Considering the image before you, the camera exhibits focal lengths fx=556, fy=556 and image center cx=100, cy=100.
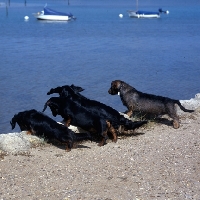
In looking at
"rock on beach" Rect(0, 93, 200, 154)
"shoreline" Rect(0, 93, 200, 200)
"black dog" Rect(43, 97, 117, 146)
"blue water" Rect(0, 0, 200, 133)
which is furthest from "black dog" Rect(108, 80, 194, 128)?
"blue water" Rect(0, 0, 200, 133)

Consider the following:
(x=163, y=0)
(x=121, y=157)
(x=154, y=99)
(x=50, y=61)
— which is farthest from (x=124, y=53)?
(x=163, y=0)

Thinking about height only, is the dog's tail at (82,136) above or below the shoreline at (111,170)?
above

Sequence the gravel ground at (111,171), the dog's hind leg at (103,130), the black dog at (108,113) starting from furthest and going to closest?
the black dog at (108,113)
the dog's hind leg at (103,130)
the gravel ground at (111,171)

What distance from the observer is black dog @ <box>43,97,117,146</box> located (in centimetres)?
927

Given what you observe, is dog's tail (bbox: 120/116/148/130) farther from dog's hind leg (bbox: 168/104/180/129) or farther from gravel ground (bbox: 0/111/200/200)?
dog's hind leg (bbox: 168/104/180/129)

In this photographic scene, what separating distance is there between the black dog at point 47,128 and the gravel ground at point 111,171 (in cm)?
18

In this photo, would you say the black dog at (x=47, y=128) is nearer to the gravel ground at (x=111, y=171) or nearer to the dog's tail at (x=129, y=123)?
the gravel ground at (x=111, y=171)

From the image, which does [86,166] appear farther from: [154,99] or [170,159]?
[154,99]

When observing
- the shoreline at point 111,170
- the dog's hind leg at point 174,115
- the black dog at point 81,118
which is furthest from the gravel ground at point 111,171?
the dog's hind leg at point 174,115

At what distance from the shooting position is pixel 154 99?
10.8 m

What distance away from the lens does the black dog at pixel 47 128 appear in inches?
354

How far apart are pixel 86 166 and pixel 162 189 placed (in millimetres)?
1375

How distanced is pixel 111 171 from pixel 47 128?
5.66 feet

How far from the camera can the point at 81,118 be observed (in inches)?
374
